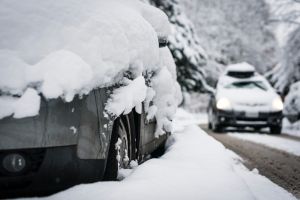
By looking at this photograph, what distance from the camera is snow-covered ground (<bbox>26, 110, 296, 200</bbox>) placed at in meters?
3.45

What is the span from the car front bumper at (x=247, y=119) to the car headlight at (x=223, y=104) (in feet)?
0.39

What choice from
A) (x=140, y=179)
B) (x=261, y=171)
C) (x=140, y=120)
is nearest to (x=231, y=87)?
(x=261, y=171)

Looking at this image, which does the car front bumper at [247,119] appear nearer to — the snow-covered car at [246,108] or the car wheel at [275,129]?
the snow-covered car at [246,108]

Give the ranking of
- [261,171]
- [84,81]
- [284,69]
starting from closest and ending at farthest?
[84,81] < [261,171] < [284,69]

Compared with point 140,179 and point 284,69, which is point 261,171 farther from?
point 284,69

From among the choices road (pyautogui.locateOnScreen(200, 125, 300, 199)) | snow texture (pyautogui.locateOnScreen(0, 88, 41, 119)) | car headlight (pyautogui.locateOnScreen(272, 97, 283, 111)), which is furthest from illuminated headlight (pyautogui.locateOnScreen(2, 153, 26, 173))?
car headlight (pyautogui.locateOnScreen(272, 97, 283, 111))

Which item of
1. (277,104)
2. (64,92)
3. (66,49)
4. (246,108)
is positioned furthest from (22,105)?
(277,104)

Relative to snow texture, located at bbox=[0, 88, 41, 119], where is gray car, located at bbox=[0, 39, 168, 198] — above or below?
below

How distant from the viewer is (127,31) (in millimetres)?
4395

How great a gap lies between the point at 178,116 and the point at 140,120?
1572 cm

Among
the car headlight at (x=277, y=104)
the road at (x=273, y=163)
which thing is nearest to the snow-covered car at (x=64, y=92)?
the road at (x=273, y=163)

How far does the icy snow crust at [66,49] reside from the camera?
3.34 m

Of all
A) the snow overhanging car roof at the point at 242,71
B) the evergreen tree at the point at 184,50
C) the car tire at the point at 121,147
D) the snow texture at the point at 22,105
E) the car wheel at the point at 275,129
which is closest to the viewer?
the snow texture at the point at 22,105

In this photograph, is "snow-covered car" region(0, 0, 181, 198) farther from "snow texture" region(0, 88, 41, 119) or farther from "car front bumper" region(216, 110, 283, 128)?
"car front bumper" region(216, 110, 283, 128)
